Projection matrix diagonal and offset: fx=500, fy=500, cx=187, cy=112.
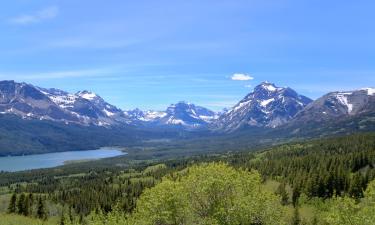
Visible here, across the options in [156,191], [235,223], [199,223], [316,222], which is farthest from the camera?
[316,222]

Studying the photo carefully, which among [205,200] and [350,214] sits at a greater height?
[205,200]

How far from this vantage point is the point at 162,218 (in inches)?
3319

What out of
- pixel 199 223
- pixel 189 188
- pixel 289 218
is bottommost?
pixel 289 218

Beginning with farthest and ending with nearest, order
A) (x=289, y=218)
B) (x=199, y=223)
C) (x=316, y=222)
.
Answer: (x=289, y=218)
(x=316, y=222)
(x=199, y=223)

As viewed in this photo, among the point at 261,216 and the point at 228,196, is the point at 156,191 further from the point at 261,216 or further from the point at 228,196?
the point at 261,216

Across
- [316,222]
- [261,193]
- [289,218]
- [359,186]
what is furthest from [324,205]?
[261,193]

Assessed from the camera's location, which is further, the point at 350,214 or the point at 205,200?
the point at 205,200

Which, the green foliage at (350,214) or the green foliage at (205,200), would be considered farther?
the green foliage at (205,200)

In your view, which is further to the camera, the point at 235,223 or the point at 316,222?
the point at 316,222

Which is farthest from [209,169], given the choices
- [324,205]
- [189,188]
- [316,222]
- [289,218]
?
[324,205]

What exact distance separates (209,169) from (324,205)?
10965 centimetres

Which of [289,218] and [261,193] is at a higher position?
[261,193]

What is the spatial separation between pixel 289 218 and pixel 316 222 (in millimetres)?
20616

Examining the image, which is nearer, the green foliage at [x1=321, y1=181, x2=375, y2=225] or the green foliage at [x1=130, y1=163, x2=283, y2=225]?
the green foliage at [x1=321, y1=181, x2=375, y2=225]
